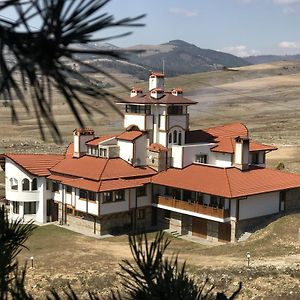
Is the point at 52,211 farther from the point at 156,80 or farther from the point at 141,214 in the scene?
the point at 156,80

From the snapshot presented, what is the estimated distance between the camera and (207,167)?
123 feet

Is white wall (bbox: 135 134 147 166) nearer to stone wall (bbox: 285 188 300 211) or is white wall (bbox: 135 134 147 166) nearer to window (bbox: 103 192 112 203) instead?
window (bbox: 103 192 112 203)

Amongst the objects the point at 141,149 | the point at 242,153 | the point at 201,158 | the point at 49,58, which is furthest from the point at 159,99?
the point at 49,58

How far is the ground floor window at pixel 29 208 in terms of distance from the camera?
128 ft

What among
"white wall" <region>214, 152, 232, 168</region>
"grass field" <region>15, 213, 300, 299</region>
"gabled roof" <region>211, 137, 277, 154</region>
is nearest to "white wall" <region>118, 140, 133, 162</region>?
"gabled roof" <region>211, 137, 277, 154</region>

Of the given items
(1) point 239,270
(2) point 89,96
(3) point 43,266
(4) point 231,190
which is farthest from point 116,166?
(2) point 89,96

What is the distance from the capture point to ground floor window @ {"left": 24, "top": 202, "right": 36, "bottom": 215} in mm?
39062

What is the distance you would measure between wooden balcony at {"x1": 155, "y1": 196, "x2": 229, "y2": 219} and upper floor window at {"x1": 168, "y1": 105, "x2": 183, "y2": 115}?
622cm

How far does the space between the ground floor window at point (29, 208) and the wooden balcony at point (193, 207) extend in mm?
8616

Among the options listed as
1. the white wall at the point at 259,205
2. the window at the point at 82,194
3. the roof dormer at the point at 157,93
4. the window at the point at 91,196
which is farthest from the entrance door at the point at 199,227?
the roof dormer at the point at 157,93

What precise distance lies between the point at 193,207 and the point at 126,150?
7120 millimetres

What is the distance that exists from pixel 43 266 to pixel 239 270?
9.57 meters

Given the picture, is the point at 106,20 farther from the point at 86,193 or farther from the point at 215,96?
the point at 215,96

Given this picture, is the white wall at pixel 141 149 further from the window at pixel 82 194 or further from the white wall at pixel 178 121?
the window at pixel 82 194
